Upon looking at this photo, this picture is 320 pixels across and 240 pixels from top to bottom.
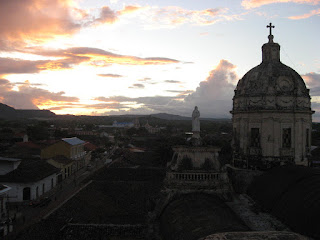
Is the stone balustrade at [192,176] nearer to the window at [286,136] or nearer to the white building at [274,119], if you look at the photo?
the white building at [274,119]

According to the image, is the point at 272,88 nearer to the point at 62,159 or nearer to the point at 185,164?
the point at 185,164

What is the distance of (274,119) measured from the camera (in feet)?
58.2

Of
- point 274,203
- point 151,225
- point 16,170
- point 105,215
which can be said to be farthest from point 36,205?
point 274,203

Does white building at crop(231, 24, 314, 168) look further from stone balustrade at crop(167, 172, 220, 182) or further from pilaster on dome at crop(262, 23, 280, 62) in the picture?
stone balustrade at crop(167, 172, 220, 182)

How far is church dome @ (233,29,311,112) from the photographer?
1786 cm

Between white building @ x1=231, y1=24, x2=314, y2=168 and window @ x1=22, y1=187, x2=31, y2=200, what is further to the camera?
window @ x1=22, y1=187, x2=31, y2=200

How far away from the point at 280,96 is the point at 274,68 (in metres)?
1.97

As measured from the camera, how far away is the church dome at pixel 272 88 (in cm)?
1786

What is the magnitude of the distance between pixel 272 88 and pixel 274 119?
1.90m

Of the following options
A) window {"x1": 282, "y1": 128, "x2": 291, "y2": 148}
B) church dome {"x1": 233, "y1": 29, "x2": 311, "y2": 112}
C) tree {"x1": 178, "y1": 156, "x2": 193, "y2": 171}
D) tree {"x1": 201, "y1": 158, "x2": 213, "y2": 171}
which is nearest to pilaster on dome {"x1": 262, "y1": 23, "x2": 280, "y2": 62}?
church dome {"x1": 233, "y1": 29, "x2": 311, "y2": 112}

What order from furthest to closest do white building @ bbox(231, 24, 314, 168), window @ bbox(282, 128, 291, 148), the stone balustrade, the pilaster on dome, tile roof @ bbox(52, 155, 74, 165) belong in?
tile roof @ bbox(52, 155, 74, 165) → the pilaster on dome → window @ bbox(282, 128, 291, 148) → white building @ bbox(231, 24, 314, 168) → the stone balustrade

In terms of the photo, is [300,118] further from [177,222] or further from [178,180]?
[177,222]

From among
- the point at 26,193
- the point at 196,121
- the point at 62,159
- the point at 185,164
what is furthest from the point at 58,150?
the point at 185,164

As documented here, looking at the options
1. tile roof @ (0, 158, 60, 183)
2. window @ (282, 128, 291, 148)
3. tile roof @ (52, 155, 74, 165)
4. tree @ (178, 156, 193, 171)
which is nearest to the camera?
tree @ (178, 156, 193, 171)
